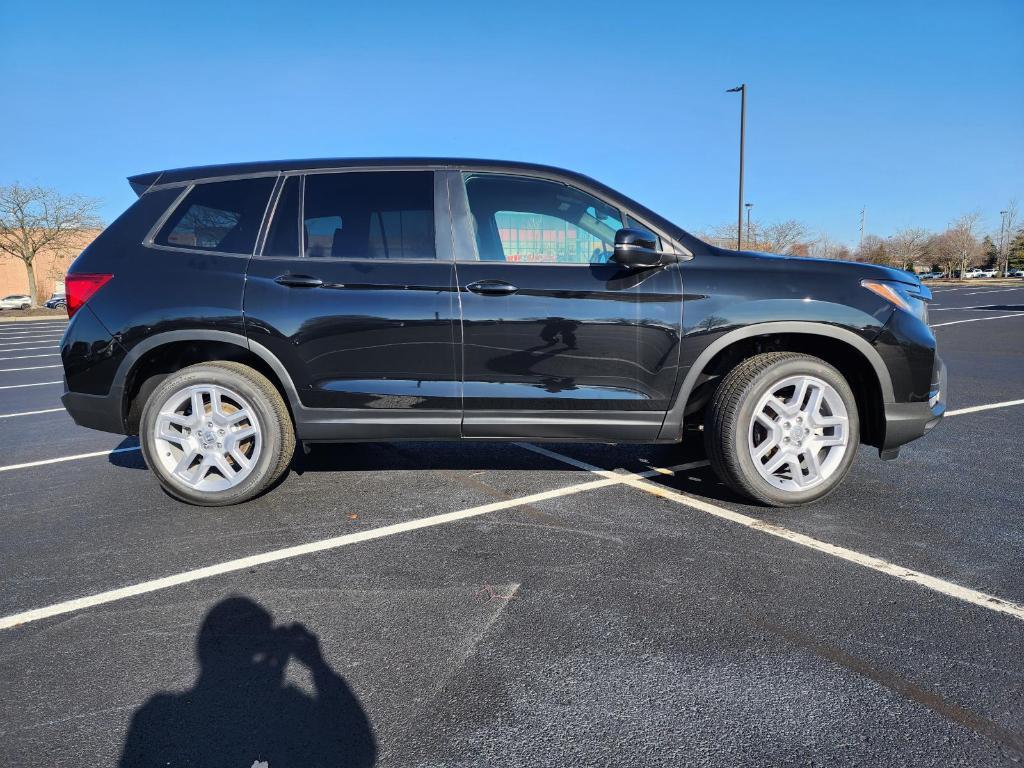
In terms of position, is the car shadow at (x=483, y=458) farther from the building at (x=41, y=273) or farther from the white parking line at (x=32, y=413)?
the building at (x=41, y=273)

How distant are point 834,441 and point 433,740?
2.70 m

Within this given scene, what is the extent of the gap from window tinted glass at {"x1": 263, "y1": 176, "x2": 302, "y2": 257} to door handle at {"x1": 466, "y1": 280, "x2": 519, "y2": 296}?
1.05m

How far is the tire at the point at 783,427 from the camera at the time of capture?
11.3 ft

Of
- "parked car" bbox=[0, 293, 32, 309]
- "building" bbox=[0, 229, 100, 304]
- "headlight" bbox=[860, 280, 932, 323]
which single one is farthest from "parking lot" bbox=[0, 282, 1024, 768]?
"parked car" bbox=[0, 293, 32, 309]

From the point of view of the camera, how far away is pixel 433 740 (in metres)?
1.78

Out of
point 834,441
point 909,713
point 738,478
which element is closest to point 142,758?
point 909,713

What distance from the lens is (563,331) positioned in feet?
11.4

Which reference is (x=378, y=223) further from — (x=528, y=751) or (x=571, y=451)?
(x=528, y=751)

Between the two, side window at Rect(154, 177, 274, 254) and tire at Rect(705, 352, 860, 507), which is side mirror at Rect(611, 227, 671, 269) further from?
side window at Rect(154, 177, 274, 254)

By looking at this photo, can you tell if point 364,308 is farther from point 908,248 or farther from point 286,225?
point 908,248

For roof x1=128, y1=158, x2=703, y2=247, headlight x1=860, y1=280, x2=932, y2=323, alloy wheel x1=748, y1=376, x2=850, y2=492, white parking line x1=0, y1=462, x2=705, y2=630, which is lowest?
white parking line x1=0, y1=462, x2=705, y2=630

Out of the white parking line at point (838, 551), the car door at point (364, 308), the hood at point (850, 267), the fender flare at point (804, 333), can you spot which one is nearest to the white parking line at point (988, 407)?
the hood at point (850, 267)

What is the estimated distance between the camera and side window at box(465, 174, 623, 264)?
3594mm

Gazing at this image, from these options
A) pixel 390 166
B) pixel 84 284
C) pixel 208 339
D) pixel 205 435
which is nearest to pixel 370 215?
pixel 390 166
